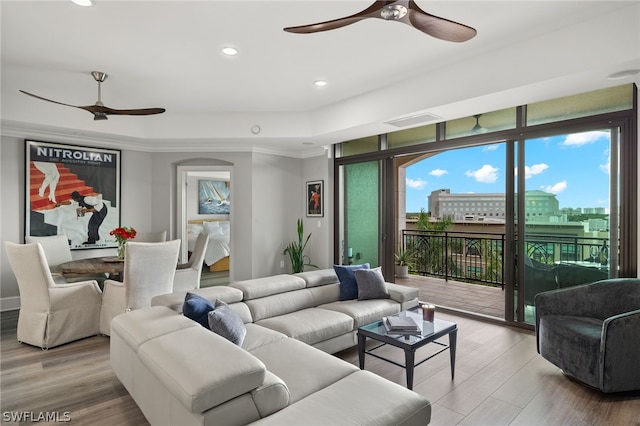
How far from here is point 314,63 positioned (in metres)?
3.53

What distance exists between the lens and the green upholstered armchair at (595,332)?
2.47 meters

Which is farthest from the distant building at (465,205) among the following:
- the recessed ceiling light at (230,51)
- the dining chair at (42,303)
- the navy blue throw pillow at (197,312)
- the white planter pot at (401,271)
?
the dining chair at (42,303)

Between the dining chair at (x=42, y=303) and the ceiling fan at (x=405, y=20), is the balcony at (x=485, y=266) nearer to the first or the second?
the ceiling fan at (x=405, y=20)

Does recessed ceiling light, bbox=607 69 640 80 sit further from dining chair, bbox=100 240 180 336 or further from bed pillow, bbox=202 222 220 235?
bed pillow, bbox=202 222 220 235

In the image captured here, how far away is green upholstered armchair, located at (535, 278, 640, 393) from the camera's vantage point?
8.09 feet

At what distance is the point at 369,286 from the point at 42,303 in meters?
3.30

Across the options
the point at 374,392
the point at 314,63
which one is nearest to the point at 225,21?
the point at 314,63

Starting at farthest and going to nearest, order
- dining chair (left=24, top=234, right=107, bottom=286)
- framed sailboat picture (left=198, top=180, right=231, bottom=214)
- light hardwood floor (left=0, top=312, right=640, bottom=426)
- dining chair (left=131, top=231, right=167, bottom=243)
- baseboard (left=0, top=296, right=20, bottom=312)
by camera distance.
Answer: framed sailboat picture (left=198, top=180, right=231, bottom=214), dining chair (left=131, top=231, right=167, bottom=243), baseboard (left=0, top=296, right=20, bottom=312), dining chair (left=24, top=234, right=107, bottom=286), light hardwood floor (left=0, top=312, right=640, bottom=426)

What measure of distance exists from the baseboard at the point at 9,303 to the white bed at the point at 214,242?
309cm

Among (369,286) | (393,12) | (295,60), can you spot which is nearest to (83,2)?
(295,60)

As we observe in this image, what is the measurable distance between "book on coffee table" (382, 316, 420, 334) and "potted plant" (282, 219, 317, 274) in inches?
139

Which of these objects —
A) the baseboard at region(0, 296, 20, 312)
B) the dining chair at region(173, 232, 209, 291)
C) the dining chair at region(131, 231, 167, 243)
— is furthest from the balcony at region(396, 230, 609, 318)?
the baseboard at region(0, 296, 20, 312)

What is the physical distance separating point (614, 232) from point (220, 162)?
5391 mm

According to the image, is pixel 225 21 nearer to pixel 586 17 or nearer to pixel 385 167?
pixel 586 17
